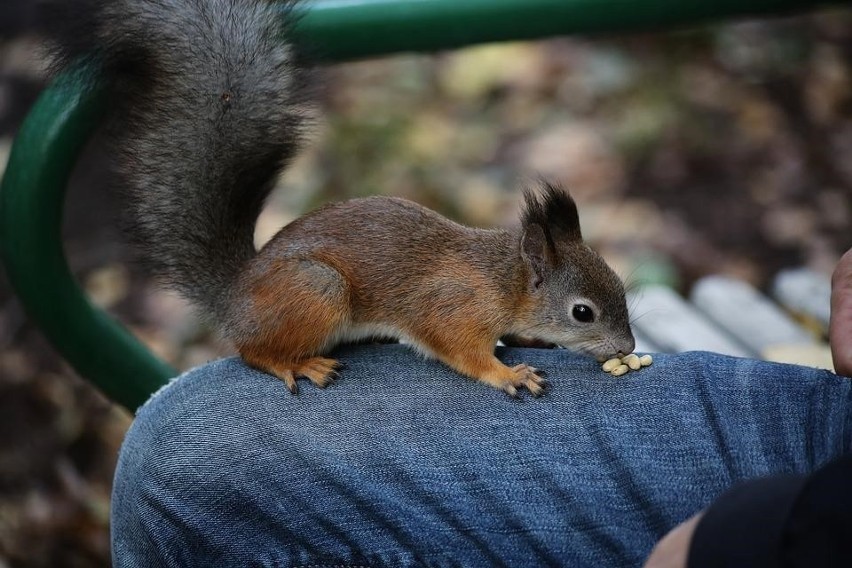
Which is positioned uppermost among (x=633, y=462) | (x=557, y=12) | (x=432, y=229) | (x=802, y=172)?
(x=557, y=12)

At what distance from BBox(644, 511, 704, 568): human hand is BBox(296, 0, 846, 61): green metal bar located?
835 mm

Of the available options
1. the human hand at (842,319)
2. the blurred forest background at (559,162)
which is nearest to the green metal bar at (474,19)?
the human hand at (842,319)

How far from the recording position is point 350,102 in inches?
117

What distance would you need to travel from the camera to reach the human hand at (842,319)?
1.11 meters

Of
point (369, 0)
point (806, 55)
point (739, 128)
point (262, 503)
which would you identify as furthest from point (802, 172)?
point (262, 503)

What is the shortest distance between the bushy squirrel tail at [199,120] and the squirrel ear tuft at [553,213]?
31cm

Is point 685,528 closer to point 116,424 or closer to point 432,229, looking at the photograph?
point 432,229

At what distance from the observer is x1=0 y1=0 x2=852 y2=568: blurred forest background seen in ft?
7.27

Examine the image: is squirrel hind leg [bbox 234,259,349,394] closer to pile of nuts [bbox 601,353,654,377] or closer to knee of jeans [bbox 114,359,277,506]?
knee of jeans [bbox 114,359,277,506]

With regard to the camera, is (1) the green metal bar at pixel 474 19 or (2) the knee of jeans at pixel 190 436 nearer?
(2) the knee of jeans at pixel 190 436

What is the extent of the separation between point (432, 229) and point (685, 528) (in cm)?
64

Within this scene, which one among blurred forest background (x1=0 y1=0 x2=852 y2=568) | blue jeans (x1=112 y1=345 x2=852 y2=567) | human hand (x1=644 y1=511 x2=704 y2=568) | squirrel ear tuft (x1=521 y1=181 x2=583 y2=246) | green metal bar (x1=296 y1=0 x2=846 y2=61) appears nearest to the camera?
human hand (x1=644 y1=511 x2=704 y2=568)

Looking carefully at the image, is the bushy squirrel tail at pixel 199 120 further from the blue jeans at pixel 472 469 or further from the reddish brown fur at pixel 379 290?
the blue jeans at pixel 472 469

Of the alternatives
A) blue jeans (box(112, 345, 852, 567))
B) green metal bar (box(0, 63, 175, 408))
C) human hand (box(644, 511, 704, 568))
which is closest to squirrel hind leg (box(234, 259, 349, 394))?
blue jeans (box(112, 345, 852, 567))
